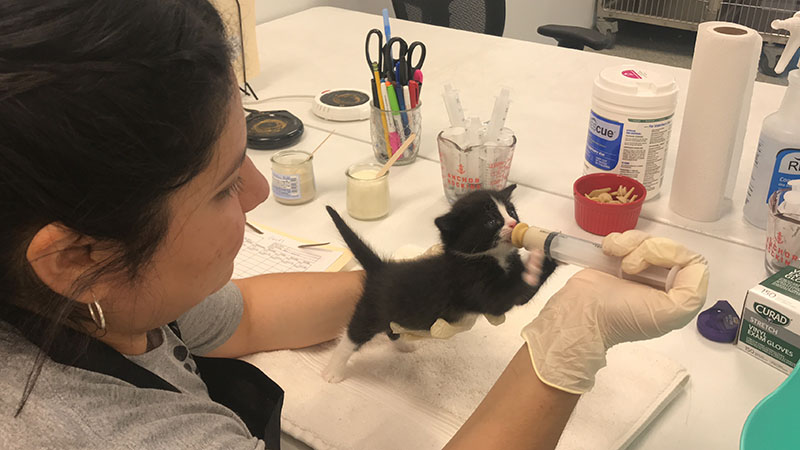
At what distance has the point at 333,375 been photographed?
0.81 metres

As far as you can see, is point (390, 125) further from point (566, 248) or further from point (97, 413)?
point (97, 413)

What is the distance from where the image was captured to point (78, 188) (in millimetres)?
436

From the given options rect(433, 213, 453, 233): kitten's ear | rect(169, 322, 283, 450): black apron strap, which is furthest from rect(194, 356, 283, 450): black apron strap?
rect(433, 213, 453, 233): kitten's ear

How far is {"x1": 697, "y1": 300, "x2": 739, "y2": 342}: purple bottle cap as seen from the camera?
32.4 inches

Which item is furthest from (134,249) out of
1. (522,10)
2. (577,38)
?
(522,10)

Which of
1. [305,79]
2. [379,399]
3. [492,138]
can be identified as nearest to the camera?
[379,399]

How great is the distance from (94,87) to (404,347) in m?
0.55

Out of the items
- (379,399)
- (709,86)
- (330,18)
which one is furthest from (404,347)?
(330,18)

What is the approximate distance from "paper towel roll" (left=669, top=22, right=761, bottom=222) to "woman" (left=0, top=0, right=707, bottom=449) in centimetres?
38

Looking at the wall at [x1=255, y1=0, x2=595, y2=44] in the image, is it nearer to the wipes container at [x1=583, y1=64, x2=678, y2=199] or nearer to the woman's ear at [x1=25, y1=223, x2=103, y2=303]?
the wipes container at [x1=583, y1=64, x2=678, y2=199]

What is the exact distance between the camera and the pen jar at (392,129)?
4.00ft

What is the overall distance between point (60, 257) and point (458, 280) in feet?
1.44

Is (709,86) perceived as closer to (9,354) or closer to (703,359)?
(703,359)

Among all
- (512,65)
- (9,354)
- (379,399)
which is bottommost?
(379,399)
